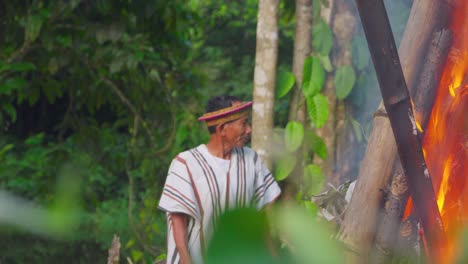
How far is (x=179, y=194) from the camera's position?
9.25 ft

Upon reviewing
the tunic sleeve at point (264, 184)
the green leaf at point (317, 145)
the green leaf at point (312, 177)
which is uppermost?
the tunic sleeve at point (264, 184)

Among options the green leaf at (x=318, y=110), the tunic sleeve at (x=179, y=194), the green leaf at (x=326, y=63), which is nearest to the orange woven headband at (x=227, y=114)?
the tunic sleeve at (x=179, y=194)

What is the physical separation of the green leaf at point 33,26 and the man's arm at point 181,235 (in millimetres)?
2354

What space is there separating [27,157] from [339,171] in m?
4.00

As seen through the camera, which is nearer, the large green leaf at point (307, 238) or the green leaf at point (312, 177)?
the large green leaf at point (307, 238)

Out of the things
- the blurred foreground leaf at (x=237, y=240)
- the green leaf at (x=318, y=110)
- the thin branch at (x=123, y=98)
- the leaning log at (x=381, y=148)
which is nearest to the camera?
the blurred foreground leaf at (x=237, y=240)

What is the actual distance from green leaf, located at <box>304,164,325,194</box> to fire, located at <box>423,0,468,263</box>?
291cm

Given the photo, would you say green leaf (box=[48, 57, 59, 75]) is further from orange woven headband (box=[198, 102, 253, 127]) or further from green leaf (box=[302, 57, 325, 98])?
orange woven headband (box=[198, 102, 253, 127])

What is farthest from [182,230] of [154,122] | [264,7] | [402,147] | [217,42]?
[217,42]

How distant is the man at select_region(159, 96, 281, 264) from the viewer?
2.83 meters

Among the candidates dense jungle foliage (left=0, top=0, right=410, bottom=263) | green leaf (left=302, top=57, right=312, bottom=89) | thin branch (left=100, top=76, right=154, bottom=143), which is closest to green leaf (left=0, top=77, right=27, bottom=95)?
Answer: dense jungle foliage (left=0, top=0, right=410, bottom=263)

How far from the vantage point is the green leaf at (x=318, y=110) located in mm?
4746

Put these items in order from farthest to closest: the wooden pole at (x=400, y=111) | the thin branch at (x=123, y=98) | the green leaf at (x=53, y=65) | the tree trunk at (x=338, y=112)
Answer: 1. the thin branch at (x=123, y=98)
2. the green leaf at (x=53, y=65)
3. the tree trunk at (x=338, y=112)
4. the wooden pole at (x=400, y=111)

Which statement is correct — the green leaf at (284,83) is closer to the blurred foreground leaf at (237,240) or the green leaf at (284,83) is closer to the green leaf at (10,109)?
the green leaf at (10,109)
